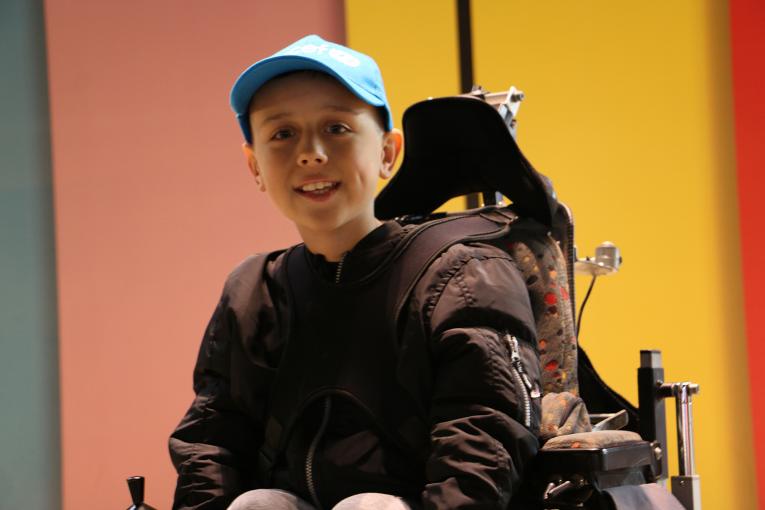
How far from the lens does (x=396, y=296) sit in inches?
63.0

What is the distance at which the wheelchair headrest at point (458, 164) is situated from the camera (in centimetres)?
184

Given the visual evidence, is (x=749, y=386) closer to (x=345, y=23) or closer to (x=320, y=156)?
(x=345, y=23)

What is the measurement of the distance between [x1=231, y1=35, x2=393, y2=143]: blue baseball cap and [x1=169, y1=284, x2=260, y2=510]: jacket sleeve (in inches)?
15.1

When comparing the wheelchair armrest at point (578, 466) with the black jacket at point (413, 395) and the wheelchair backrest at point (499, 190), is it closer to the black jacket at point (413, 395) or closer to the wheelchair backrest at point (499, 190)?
the black jacket at point (413, 395)

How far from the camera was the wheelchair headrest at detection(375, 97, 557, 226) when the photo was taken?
6.03 ft

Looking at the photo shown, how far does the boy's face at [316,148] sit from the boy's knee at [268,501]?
43cm

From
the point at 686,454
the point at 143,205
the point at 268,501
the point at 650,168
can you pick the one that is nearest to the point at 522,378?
the point at 268,501

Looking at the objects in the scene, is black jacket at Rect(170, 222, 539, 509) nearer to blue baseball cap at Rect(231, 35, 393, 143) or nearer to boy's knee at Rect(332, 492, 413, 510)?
boy's knee at Rect(332, 492, 413, 510)

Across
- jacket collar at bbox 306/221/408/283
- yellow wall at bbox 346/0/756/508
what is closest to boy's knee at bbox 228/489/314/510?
jacket collar at bbox 306/221/408/283

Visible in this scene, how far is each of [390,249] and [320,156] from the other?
0.66ft

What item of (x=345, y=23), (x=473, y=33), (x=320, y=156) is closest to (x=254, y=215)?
(x=345, y=23)

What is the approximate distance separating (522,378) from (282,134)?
559 mm

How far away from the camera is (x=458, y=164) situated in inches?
78.2

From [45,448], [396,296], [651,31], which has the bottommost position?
[45,448]
